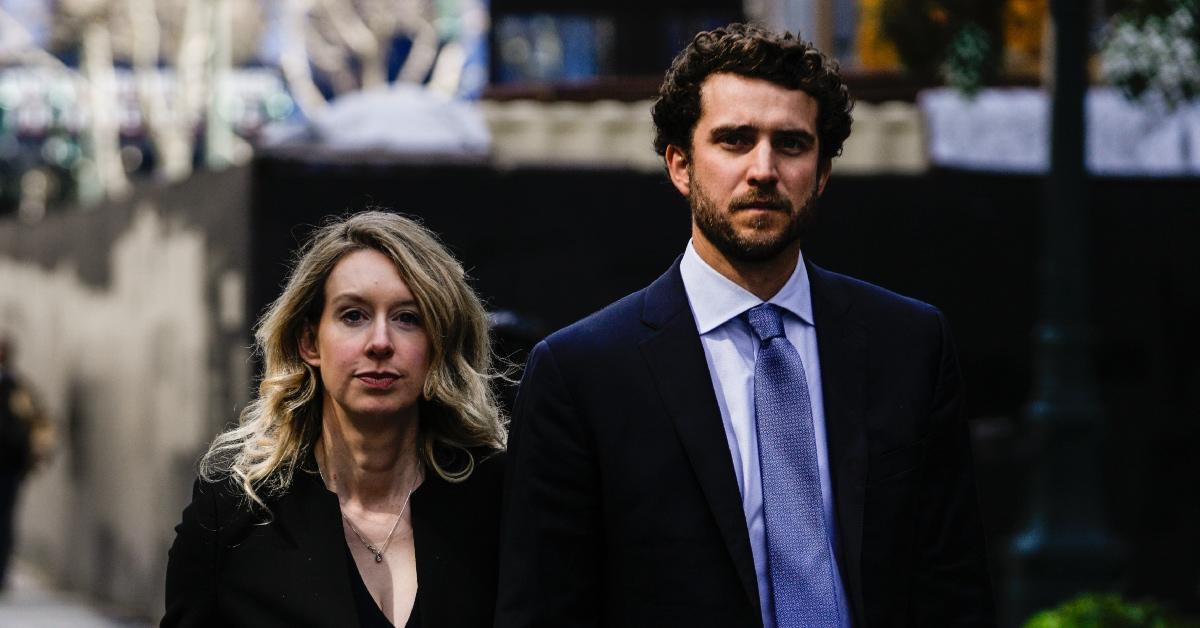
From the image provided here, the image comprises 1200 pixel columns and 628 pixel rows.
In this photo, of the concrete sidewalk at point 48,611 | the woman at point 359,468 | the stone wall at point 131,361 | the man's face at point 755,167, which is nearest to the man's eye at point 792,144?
the man's face at point 755,167

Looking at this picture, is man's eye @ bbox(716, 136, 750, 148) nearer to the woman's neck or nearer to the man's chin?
the man's chin

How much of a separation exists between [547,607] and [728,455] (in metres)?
0.41

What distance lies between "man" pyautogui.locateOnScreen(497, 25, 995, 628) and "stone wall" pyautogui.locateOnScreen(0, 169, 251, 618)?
252 inches

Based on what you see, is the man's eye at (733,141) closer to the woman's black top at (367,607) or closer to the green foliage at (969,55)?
the woman's black top at (367,607)

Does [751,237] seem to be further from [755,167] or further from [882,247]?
[882,247]

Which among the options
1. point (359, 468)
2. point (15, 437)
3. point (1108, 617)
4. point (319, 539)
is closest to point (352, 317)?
point (359, 468)

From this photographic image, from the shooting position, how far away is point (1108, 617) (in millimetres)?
7410

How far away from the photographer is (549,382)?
362 centimetres

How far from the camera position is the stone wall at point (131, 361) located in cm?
1155

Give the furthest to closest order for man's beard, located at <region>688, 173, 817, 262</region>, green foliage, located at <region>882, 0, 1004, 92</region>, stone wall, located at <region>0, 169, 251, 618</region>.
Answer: stone wall, located at <region>0, 169, 251, 618</region> < green foliage, located at <region>882, 0, 1004, 92</region> < man's beard, located at <region>688, 173, 817, 262</region>

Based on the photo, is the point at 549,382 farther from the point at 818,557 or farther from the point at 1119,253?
the point at 1119,253

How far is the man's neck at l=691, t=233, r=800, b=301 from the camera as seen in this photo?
11.9ft

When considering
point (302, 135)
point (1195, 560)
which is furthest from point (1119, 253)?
point (302, 135)

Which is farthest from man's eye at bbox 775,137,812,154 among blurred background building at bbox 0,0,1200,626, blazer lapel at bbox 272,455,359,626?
blurred background building at bbox 0,0,1200,626
